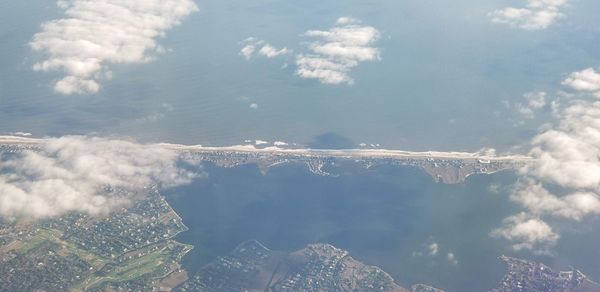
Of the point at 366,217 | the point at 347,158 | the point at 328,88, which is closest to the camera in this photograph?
the point at 366,217

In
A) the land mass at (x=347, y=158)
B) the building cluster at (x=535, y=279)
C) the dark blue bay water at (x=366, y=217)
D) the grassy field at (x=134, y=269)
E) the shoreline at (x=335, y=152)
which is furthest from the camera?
the shoreline at (x=335, y=152)

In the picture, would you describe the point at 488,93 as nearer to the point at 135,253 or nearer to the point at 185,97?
the point at 185,97

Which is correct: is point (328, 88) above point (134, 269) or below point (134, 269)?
above

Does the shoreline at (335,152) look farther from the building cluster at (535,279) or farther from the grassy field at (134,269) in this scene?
the grassy field at (134,269)

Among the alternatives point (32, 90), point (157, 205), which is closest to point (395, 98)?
point (157, 205)

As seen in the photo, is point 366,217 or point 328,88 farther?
point 328,88

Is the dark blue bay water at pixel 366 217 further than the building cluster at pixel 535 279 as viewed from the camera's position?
Yes

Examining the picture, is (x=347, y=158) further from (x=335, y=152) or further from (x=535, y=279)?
(x=535, y=279)

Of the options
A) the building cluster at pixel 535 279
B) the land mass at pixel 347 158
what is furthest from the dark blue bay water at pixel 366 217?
the land mass at pixel 347 158

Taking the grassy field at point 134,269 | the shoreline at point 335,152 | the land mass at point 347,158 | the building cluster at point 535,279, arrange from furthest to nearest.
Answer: the shoreline at point 335,152 < the land mass at point 347,158 < the grassy field at point 134,269 < the building cluster at point 535,279

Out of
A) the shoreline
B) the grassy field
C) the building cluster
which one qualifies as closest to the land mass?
the shoreline

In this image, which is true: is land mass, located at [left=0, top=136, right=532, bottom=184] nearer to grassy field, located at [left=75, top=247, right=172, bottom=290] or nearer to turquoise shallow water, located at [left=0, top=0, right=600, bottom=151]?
turquoise shallow water, located at [left=0, top=0, right=600, bottom=151]

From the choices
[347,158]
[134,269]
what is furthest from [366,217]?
[134,269]
